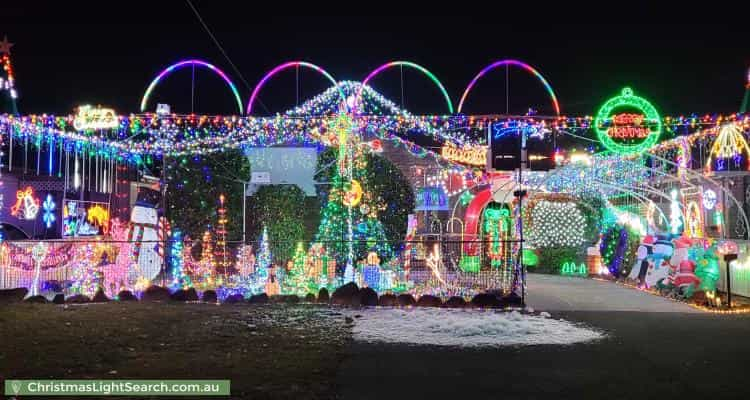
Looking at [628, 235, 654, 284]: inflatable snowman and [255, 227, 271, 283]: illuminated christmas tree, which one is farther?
[628, 235, 654, 284]: inflatable snowman

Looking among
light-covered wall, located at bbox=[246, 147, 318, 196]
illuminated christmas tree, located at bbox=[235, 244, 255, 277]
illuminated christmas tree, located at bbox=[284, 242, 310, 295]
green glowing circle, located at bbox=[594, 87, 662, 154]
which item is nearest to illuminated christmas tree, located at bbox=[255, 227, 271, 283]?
illuminated christmas tree, located at bbox=[235, 244, 255, 277]

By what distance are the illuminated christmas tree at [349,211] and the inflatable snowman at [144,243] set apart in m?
3.61

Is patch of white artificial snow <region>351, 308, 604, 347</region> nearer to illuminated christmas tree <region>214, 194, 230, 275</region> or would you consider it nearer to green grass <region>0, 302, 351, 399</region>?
green grass <region>0, 302, 351, 399</region>

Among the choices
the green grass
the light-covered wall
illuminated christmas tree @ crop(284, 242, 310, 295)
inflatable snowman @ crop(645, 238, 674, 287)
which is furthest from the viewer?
the light-covered wall

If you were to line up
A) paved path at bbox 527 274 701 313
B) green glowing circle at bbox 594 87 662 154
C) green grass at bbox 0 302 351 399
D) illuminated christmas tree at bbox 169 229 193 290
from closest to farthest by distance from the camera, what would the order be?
green grass at bbox 0 302 351 399 → paved path at bbox 527 274 701 313 → green glowing circle at bbox 594 87 662 154 → illuminated christmas tree at bbox 169 229 193 290

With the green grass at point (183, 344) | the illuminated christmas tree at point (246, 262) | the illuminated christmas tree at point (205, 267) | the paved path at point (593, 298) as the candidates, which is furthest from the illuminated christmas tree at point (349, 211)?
the paved path at point (593, 298)

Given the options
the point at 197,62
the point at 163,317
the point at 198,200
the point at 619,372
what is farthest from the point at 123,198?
the point at 619,372

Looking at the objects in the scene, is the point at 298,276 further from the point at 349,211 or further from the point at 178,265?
the point at 178,265

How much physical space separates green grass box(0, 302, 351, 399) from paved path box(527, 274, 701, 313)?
14.6 ft

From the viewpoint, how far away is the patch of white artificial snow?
7699 mm

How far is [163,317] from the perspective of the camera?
9250 millimetres

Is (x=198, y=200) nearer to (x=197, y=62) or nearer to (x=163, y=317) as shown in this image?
(x=197, y=62)

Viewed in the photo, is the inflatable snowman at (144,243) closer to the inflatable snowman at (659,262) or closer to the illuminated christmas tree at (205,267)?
the illuminated christmas tree at (205,267)

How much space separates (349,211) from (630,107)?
626 centimetres
